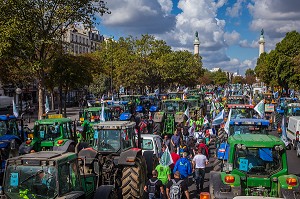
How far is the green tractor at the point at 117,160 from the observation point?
33.9 feet

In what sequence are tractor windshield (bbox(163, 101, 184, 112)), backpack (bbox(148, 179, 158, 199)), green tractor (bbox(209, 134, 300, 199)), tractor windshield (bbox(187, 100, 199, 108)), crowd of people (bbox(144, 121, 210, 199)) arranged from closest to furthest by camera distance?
green tractor (bbox(209, 134, 300, 199)) → crowd of people (bbox(144, 121, 210, 199)) → backpack (bbox(148, 179, 158, 199)) → tractor windshield (bbox(163, 101, 184, 112)) → tractor windshield (bbox(187, 100, 199, 108))

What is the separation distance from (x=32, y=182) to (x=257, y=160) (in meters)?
4.78

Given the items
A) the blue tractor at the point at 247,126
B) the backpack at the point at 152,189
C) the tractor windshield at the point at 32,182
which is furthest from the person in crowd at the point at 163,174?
the tractor windshield at the point at 32,182

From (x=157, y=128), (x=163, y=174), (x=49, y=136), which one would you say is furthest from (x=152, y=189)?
(x=157, y=128)

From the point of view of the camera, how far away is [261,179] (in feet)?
28.6

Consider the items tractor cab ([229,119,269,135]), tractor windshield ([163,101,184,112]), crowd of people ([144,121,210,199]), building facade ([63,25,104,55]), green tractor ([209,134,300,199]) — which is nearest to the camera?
green tractor ([209,134,300,199])

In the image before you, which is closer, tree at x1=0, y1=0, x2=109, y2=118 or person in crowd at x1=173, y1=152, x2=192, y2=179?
person in crowd at x1=173, y1=152, x2=192, y2=179

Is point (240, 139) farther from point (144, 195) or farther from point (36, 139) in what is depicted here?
point (36, 139)

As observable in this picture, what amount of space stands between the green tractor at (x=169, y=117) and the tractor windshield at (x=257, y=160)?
13658mm

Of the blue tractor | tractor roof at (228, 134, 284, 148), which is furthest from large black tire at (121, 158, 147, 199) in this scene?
the blue tractor

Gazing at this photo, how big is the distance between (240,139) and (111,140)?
3.87m

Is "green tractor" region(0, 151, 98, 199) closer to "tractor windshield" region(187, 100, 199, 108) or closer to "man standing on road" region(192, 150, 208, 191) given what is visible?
"man standing on road" region(192, 150, 208, 191)

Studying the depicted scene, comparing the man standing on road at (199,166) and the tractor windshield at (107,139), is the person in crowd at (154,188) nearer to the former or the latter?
the tractor windshield at (107,139)

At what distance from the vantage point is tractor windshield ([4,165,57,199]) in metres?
6.99
